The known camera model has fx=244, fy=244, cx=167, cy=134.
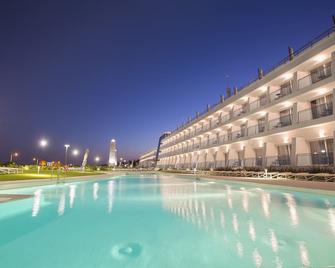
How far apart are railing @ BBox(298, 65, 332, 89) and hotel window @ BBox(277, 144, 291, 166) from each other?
21.2ft

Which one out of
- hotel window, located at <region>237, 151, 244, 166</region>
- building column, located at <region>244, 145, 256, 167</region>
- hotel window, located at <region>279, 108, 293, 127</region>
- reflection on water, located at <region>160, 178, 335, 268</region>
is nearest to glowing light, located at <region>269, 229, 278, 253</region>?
reflection on water, located at <region>160, 178, 335, 268</region>

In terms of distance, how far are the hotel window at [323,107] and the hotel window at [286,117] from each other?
104 inches

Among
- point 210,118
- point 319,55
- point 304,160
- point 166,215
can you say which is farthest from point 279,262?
point 210,118

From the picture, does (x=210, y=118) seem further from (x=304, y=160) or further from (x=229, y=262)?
(x=229, y=262)

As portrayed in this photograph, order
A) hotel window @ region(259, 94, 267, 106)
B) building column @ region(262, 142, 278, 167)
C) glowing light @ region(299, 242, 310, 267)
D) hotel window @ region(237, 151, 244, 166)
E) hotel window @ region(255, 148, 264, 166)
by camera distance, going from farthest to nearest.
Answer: hotel window @ region(237, 151, 244, 166) < hotel window @ region(255, 148, 264, 166) < hotel window @ region(259, 94, 267, 106) < building column @ region(262, 142, 278, 167) < glowing light @ region(299, 242, 310, 267)

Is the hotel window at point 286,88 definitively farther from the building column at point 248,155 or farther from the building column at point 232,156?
the building column at point 232,156

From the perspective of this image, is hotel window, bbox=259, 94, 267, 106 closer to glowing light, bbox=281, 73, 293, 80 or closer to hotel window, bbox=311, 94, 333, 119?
glowing light, bbox=281, 73, 293, 80

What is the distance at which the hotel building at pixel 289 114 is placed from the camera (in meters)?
19.7

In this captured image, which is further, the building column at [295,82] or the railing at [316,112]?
the building column at [295,82]

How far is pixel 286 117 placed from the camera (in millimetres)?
24500

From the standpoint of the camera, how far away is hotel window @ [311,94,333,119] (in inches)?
762

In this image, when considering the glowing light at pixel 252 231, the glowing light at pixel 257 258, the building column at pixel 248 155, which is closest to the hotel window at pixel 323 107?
the building column at pixel 248 155

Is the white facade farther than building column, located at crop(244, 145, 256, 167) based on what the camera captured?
Yes

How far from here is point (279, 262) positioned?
13.6 ft
